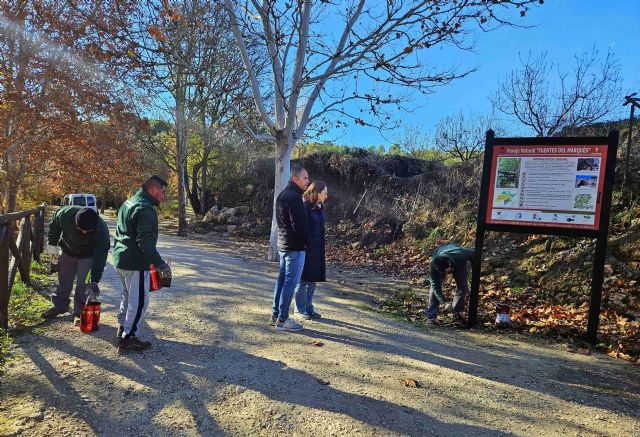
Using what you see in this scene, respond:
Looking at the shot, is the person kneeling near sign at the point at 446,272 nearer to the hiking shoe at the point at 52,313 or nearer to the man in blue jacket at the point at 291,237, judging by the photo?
the man in blue jacket at the point at 291,237

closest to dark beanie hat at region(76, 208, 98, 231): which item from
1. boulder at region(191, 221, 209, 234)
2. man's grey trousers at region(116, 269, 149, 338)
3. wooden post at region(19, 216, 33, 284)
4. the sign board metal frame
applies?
man's grey trousers at region(116, 269, 149, 338)

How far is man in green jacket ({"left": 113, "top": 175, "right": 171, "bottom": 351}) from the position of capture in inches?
161

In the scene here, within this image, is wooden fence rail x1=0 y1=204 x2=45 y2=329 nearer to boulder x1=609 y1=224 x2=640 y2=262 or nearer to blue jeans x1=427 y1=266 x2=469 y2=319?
blue jeans x1=427 y1=266 x2=469 y2=319

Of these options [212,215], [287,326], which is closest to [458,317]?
[287,326]

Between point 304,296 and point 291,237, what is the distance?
1.21m

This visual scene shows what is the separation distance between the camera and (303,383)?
3.73 meters

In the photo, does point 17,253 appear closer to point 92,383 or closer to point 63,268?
point 63,268

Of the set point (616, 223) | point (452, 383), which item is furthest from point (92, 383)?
point (616, 223)

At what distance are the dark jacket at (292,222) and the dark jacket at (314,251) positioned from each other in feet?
2.06

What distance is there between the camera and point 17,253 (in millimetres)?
5941

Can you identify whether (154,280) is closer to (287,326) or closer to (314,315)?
(287,326)

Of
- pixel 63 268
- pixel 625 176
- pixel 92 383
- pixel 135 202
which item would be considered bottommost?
pixel 92 383

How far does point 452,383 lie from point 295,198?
2.56 m

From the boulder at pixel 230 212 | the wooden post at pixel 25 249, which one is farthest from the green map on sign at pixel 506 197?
the boulder at pixel 230 212
